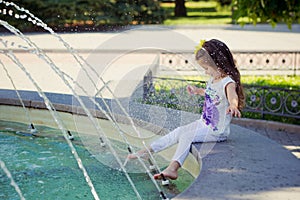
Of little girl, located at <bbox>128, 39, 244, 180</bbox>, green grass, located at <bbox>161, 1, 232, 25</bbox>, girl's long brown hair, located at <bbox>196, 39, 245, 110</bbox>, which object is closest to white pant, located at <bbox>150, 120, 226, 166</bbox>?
little girl, located at <bbox>128, 39, 244, 180</bbox>

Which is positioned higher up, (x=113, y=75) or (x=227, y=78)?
(x=227, y=78)

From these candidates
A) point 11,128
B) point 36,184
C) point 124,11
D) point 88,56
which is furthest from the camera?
point 124,11

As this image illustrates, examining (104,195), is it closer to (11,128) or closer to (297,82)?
(11,128)

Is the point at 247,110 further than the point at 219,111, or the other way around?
the point at 247,110

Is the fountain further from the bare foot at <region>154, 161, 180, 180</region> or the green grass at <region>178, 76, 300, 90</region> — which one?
the green grass at <region>178, 76, 300, 90</region>

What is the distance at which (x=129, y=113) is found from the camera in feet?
17.1

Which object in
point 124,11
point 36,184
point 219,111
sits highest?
point 219,111

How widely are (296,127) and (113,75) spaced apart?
493 cm

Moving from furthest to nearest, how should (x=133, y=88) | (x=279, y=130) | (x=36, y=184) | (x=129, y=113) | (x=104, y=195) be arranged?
(x=133, y=88) < (x=279, y=130) < (x=129, y=113) < (x=36, y=184) < (x=104, y=195)

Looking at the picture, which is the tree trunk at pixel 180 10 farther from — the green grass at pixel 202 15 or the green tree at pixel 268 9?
the green tree at pixel 268 9

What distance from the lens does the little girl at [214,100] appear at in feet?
13.6

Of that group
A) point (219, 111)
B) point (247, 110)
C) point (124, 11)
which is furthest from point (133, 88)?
point (124, 11)

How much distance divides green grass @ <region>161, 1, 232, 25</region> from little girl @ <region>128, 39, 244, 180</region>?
61.5ft

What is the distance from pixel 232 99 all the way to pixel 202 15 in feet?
77.7
